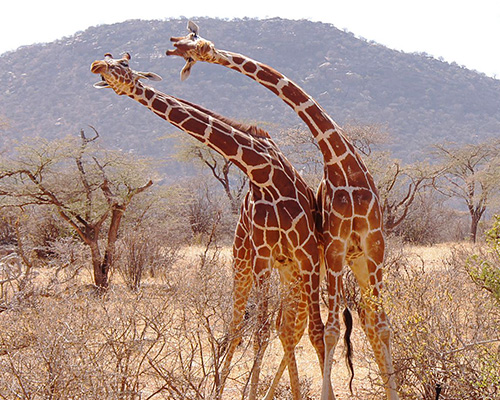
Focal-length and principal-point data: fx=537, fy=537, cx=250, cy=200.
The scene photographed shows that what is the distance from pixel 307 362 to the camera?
593 cm

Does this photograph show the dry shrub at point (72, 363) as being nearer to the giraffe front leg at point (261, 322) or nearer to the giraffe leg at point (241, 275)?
the giraffe front leg at point (261, 322)

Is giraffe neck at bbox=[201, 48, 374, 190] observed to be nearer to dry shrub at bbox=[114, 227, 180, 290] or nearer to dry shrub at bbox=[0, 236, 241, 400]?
dry shrub at bbox=[0, 236, 241, 400]

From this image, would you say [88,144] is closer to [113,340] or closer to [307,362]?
[307,362]

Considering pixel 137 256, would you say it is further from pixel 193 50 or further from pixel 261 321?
pixel 261 321

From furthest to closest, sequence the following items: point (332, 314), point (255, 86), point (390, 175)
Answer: point (255, 86)
point (390, 175)
point (332, 314)

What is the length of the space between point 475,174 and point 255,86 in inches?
1111

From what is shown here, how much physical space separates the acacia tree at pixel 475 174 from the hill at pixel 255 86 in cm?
1347

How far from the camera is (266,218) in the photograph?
13.1ft

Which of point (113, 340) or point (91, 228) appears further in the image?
point (91, 228)

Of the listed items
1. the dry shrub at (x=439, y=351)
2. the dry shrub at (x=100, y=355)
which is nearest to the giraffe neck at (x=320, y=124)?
the dry shrub at (x=439, y=351)

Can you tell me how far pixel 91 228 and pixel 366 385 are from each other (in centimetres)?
635

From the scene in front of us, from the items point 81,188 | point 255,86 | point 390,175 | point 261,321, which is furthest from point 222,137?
point 255,86

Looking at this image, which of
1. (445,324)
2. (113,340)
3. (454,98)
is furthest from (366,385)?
(454,98)

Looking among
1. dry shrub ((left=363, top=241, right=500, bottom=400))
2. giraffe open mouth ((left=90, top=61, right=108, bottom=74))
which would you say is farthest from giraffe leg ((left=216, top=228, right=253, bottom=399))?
giraffe open mouth ((left=90, top=61, right=108, bottom=74))
